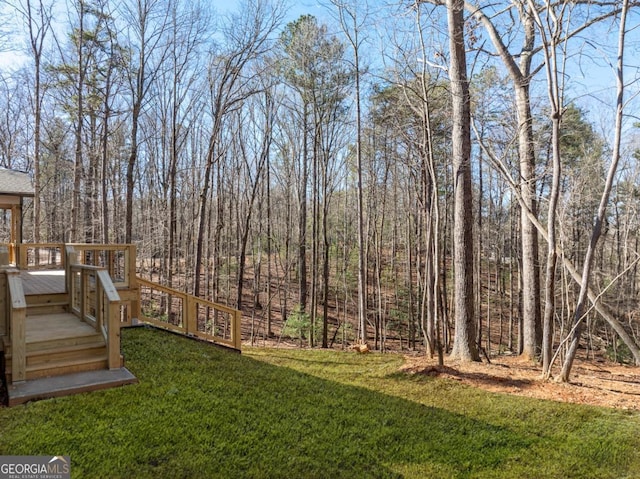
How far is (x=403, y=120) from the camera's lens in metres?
8.43

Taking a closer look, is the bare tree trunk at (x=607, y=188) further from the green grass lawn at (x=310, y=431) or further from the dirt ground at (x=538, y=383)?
the green grass lawn at (x=310, y=431)

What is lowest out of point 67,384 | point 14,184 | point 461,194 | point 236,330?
point 236,330

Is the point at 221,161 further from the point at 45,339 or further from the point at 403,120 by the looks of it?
the point at 45,339

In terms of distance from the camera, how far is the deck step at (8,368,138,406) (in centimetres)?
363

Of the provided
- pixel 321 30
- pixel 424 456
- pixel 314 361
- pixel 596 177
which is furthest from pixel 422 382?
pixel 321 30

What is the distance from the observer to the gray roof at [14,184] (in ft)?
27.1

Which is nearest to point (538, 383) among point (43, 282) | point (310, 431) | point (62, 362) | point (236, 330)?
point (310, 431)

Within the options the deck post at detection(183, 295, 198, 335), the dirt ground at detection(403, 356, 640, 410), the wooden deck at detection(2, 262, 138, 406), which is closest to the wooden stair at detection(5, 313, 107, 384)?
the wooden deck at detection(2, 262, 138, 406)

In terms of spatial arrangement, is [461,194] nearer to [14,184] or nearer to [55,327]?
[55,327]

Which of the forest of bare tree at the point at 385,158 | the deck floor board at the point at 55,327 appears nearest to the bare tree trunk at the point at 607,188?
the forest of bare tree at the point at 385,158

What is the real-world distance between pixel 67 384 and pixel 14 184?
24.1 feet

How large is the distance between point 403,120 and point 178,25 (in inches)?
355

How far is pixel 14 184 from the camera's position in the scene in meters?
8.68

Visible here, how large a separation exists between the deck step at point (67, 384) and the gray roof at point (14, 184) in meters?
6.50
